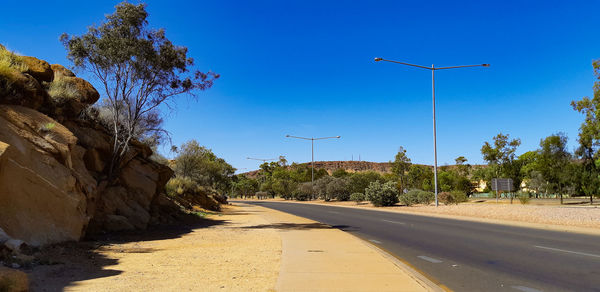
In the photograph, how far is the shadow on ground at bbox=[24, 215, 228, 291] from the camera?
642cm

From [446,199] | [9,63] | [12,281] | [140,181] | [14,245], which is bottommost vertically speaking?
[446,199]

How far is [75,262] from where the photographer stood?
8.10 metres

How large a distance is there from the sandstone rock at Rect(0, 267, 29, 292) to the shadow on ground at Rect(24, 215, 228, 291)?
1.85 feet

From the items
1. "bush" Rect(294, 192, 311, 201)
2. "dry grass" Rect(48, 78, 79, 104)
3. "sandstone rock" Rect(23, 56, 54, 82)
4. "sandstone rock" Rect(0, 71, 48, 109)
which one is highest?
"sandstone rock" Rect(23, 56, 54, 82)

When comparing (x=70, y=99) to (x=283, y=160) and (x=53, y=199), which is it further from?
(x=283, y=160)

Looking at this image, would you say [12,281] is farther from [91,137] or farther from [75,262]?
[91,137]

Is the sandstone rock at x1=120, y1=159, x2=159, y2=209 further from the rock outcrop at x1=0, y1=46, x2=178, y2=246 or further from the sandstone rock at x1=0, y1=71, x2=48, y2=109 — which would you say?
the sandstone rock at x1=0, y1=71, x2=48, y2=109

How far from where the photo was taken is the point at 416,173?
3054 inches

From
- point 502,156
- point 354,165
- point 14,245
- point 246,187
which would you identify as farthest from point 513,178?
point 354,165

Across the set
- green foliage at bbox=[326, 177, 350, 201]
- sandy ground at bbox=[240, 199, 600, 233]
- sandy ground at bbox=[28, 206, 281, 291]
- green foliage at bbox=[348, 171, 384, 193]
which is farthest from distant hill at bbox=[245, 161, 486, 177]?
sandy ground at bbox=[28, 206, 281, 291]

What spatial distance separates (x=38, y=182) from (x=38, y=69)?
5654mm

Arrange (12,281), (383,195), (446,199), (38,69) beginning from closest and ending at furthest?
(12,281) → (38,69) → (446,199) → (383,195)

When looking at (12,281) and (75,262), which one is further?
(75,262)

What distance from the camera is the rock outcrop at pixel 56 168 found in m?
8.67
